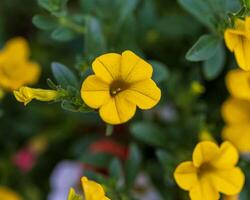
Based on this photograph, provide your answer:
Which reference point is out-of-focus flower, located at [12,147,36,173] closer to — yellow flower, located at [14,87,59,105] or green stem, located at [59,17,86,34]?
green stem, located at [59,17,86,34]

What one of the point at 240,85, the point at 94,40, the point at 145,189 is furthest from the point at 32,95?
the point at 145,189

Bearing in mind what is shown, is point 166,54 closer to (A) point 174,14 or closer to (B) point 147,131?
(A) point 174,14

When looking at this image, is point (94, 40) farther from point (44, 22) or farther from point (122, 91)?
point (122, 91)

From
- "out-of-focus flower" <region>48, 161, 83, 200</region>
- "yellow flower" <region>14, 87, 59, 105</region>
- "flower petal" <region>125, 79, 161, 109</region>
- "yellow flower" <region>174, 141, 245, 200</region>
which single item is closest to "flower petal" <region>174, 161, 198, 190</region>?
"yellow flower" <region>174, 141, 245, 200</region>

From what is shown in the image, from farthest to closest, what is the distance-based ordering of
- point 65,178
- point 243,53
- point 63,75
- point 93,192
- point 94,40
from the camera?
point 65,178
point 94,40
point 63,75
point 243,53
point 93,192

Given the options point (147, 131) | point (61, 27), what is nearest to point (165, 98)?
point (147, 131)
